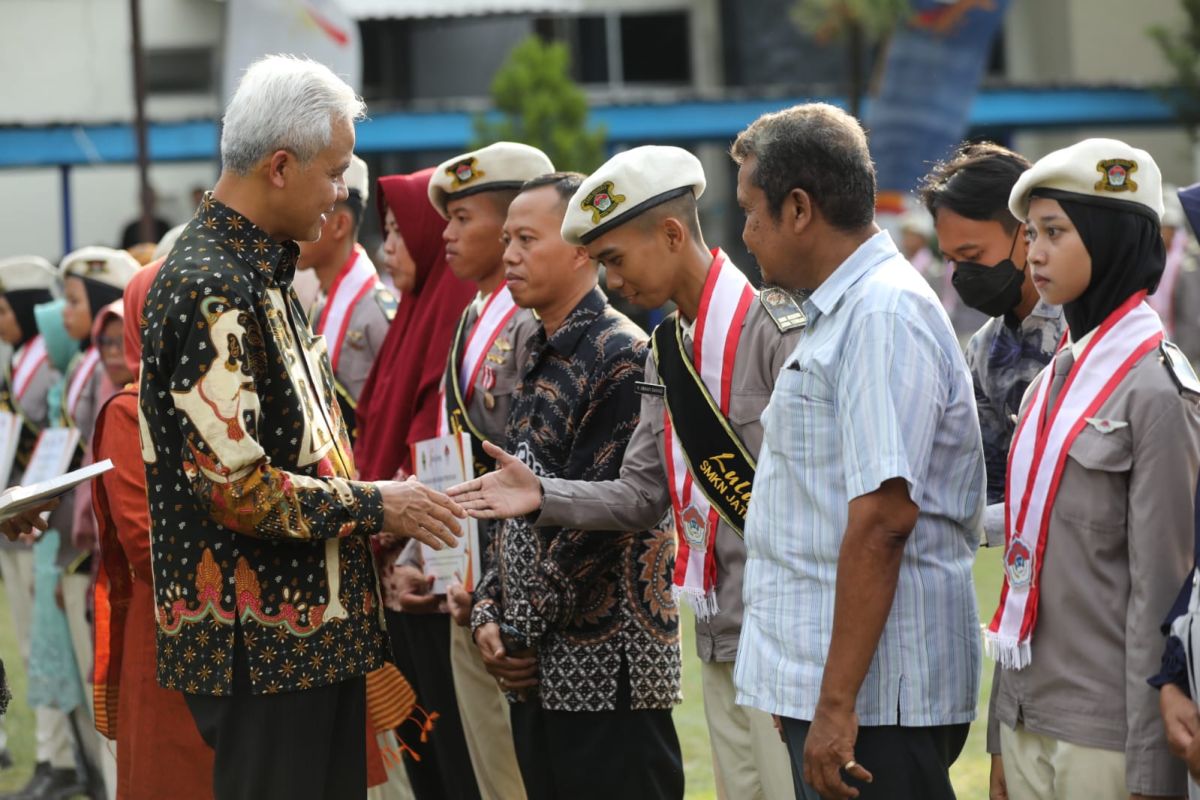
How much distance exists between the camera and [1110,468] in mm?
3164

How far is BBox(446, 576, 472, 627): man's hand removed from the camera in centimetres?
483

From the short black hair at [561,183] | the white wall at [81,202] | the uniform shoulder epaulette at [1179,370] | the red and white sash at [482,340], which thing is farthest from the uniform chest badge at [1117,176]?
the white wall at [81,202]

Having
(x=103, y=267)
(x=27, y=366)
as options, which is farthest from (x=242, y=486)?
(x=27, y=366)

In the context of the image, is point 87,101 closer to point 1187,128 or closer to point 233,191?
point 1187,128

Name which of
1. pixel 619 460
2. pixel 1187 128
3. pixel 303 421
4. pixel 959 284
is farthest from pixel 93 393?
pixel 1187 128

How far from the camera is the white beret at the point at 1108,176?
10.9ft

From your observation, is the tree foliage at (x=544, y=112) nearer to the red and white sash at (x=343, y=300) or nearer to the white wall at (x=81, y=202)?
the white wall at (x=81, y=202)

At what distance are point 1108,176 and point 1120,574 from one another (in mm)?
819

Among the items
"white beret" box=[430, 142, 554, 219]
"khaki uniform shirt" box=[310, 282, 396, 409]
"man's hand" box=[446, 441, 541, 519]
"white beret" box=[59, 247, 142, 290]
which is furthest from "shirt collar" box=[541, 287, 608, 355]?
"white beret" box=[59, 247, 142, 290]

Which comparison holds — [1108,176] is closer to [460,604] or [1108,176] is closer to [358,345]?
[460,604]

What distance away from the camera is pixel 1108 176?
10.9 ft

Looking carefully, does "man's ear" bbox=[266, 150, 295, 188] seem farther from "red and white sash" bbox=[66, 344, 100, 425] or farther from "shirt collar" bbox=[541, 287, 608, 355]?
"red and white sash" bbox=[66, 344, 100, 425]

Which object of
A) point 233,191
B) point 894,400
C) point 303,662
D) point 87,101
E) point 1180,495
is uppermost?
point 87,101

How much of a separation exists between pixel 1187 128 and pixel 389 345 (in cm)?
2238
